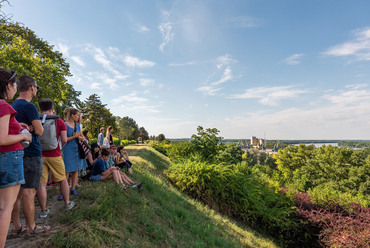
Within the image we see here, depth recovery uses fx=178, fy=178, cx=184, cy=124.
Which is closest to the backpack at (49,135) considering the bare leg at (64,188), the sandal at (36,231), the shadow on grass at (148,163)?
the bare leg at (64,188)

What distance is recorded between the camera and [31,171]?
2.43 metres

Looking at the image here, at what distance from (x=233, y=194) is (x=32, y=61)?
1311 cm

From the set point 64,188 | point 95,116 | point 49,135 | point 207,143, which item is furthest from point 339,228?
point 95,116

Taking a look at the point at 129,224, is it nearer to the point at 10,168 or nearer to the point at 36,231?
the point at 36,231

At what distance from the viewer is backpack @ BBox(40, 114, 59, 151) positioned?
289 centimetres

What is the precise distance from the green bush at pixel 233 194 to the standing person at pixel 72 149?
174 inches

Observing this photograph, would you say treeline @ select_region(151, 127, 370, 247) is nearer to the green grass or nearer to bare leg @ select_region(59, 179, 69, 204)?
the green grass

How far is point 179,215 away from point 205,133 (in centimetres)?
555

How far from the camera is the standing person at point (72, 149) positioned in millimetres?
3891

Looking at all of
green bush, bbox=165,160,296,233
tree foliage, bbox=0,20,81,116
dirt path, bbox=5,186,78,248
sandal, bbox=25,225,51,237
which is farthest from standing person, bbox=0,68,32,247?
tree foliage, bbox=0,20,81,116

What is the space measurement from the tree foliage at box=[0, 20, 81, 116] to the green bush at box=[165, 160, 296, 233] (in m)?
9.90

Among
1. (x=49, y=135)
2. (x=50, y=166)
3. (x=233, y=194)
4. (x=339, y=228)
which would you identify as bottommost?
(x=339, y=228)

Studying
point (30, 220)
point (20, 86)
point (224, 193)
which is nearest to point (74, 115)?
point (20, 86)

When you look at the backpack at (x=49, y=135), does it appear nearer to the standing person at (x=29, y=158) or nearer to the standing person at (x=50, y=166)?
the standing person at (x=50, y=166)
